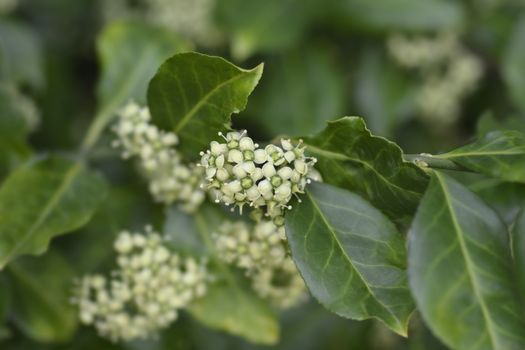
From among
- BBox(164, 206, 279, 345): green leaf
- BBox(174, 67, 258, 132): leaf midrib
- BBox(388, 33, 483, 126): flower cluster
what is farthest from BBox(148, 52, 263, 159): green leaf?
BBox(388, 33, 483, 126): flower cluster

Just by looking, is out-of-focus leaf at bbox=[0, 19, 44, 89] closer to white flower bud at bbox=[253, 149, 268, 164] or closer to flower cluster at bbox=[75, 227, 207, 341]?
flower cluster at bbox=[75, 227, 207, 341]

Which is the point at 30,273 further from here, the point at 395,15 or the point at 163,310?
the point at 395,15

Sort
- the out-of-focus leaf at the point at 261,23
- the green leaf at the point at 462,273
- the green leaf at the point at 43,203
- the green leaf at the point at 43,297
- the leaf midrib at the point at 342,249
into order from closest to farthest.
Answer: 1. the green leaf at the point at 462,273
2. the leaf midrib at the point at 342,249
3. the green leaf at the point at 43,203
4. the green leaf at the point at 43,297
5. the out-of-focus leaf at the point at 261,23

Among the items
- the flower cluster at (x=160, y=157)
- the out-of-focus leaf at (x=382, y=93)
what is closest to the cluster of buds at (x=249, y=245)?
the flower cluster at (x=160, y=157)

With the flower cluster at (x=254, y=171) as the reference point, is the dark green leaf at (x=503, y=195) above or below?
below

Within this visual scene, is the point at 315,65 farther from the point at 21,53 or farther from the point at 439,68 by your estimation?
the point at 21,53

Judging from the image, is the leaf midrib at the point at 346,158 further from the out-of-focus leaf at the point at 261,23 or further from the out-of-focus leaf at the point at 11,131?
the out-of-focus leaf at the point at 261,23
